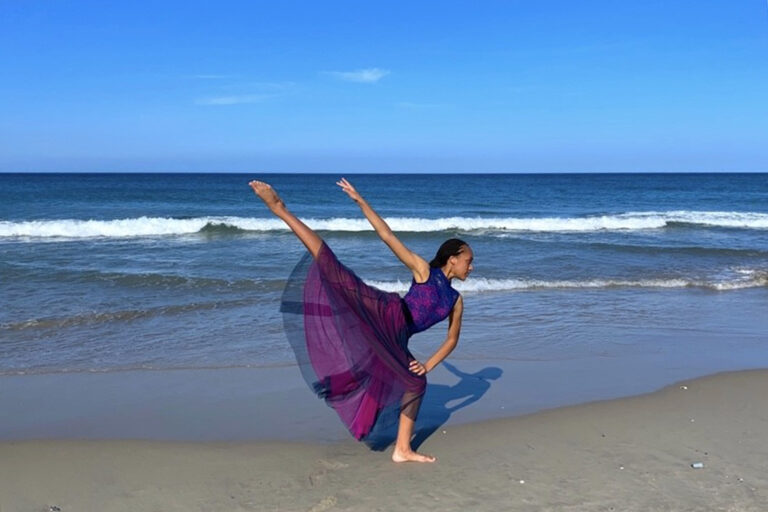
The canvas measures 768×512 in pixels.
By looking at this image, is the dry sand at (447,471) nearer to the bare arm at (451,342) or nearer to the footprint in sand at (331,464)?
the footprint in sand at (331,464)

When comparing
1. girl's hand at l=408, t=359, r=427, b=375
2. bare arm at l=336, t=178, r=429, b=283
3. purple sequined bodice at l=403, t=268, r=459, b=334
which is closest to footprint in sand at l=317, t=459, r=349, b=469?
girl's hand at l=408, t=359, r=427, b=375

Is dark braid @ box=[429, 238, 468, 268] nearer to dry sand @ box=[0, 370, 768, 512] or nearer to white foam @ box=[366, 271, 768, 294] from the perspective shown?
dry sand @ box=[0, 370, 768, 512]

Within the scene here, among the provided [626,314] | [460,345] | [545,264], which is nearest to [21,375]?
[460,345]

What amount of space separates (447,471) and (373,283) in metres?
8.81

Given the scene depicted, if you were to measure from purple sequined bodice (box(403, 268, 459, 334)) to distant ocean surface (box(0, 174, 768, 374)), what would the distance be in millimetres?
3121

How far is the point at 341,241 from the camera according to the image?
73.2 feet

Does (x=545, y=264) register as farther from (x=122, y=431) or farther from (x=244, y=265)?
(x=122, y=431)

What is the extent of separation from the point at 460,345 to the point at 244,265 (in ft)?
27.7

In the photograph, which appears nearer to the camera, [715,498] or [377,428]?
[715,498]

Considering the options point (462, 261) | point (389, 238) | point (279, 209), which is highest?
point (279, 209)

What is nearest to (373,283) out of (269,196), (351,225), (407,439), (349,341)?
(407,439)

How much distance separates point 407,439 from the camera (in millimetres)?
4766

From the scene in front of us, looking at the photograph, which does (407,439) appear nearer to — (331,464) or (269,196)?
(331,464)

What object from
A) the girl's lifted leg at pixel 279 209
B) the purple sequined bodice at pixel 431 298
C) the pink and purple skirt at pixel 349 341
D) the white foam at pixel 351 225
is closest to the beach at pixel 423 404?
the pink and purple skirt at pixel 349 341
